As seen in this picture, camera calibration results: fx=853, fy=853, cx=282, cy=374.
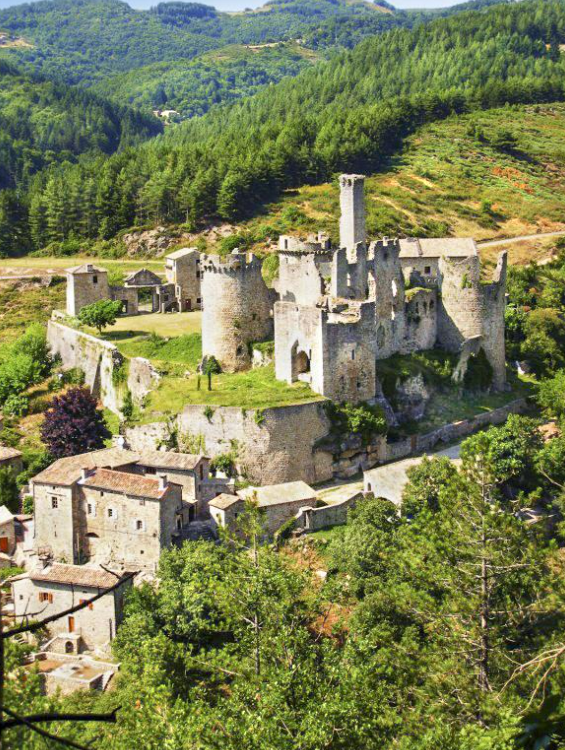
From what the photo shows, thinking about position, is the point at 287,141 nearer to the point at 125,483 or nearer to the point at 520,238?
the point at 520,238

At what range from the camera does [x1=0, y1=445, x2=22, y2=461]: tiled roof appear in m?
37.2

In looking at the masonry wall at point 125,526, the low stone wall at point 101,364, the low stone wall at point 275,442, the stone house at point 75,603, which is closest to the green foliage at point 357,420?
the low stone wall at point 275,442

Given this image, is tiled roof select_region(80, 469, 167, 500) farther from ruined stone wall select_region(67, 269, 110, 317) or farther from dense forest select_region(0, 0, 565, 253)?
dense forest select_region(0, 0, 565, 253)

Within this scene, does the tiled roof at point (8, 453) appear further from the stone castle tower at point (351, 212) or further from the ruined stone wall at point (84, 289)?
the stone castle tower at point (351, 212)

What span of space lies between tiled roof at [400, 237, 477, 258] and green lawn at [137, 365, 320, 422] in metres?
10.5

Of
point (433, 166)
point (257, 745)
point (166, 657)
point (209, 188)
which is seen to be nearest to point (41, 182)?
point (209, 188)

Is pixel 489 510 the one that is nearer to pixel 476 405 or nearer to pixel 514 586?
pixel 514 586

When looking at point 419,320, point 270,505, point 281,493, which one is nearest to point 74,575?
point 270,505

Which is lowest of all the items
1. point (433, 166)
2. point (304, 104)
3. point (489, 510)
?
point (489, 510)

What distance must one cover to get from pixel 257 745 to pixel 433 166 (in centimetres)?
7899

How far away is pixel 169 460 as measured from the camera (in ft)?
110

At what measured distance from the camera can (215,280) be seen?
39719 millimetres

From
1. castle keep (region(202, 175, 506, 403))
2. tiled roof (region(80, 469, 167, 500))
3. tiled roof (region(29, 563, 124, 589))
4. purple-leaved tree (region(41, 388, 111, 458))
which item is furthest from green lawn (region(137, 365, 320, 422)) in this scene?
tiled roof (region(29, 563, 124, 589))

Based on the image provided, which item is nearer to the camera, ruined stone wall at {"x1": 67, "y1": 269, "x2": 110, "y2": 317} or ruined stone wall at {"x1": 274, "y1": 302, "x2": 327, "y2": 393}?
ruined stone wall at {"x1": 274, "y1": 302, "x2": 327, "y2": 393}
